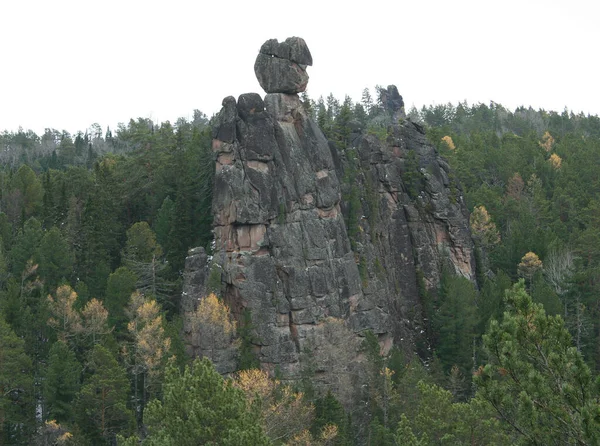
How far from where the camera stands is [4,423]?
40.1 m

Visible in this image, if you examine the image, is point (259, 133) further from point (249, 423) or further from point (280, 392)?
point (249, 423)

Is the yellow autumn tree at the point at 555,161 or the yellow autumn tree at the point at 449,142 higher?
the yellow autumn tree at the point at 449,142

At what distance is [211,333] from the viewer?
49656 mm

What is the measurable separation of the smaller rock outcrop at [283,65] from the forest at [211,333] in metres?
7.86

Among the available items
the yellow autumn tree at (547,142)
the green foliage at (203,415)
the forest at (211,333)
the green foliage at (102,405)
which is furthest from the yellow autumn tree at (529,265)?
the yellow autumn tree at (547,142)

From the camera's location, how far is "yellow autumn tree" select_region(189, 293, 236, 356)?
1948 inches

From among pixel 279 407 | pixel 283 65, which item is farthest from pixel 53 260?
pixel 279 407

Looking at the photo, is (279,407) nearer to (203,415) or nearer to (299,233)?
(203,415)

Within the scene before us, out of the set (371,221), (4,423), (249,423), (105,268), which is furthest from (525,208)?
(249,423)

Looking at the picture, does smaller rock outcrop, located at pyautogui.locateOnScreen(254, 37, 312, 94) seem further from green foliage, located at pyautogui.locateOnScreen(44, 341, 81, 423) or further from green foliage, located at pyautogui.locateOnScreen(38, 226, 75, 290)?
green foliage, located at pyautogui.locateOnScreen(44, 341, 81, 423)

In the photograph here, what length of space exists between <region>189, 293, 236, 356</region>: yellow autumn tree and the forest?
5.7 inches

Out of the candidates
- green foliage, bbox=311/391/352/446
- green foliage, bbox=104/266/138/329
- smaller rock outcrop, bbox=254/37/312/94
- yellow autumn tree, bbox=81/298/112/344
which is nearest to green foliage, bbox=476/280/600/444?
green foliage, bbox=311/391/352/446

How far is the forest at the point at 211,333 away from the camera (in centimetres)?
1755

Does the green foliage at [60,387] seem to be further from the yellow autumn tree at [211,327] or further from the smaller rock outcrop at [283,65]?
the smaller rock outcrop at [283,65]
